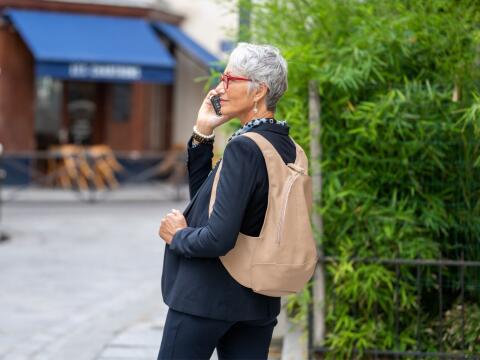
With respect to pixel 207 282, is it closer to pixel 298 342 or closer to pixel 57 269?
pixel 298 342

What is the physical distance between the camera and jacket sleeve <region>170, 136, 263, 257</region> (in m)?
2.68

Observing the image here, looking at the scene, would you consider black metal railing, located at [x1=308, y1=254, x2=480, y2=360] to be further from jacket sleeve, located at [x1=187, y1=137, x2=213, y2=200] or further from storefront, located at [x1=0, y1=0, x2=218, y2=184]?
storefront, located at [x1=0, y1=0, x2=218, y2=184]

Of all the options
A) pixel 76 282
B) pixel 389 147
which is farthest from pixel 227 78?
pixel 76 282

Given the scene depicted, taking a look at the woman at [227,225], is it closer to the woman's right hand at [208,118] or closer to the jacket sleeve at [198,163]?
the woman's right hand at [208,118]

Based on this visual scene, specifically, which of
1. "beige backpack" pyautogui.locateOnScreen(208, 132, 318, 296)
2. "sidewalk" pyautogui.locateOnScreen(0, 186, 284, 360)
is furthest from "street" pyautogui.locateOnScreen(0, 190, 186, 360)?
"beige backpack" pyautogui.locateOnScreen(208, 132, 318, 296)

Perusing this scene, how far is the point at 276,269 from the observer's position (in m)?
2.73

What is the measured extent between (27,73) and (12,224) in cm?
703

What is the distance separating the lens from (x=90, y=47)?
18.1 m

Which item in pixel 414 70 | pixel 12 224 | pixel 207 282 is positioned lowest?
pixel 12 224

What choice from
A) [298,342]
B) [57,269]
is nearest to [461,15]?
[298,342]

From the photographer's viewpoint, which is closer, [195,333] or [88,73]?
[195,333]

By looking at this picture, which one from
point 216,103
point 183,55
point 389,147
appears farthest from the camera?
point 183,55

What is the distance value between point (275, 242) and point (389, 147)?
199cm

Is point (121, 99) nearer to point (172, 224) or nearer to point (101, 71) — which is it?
point (101, 71)
